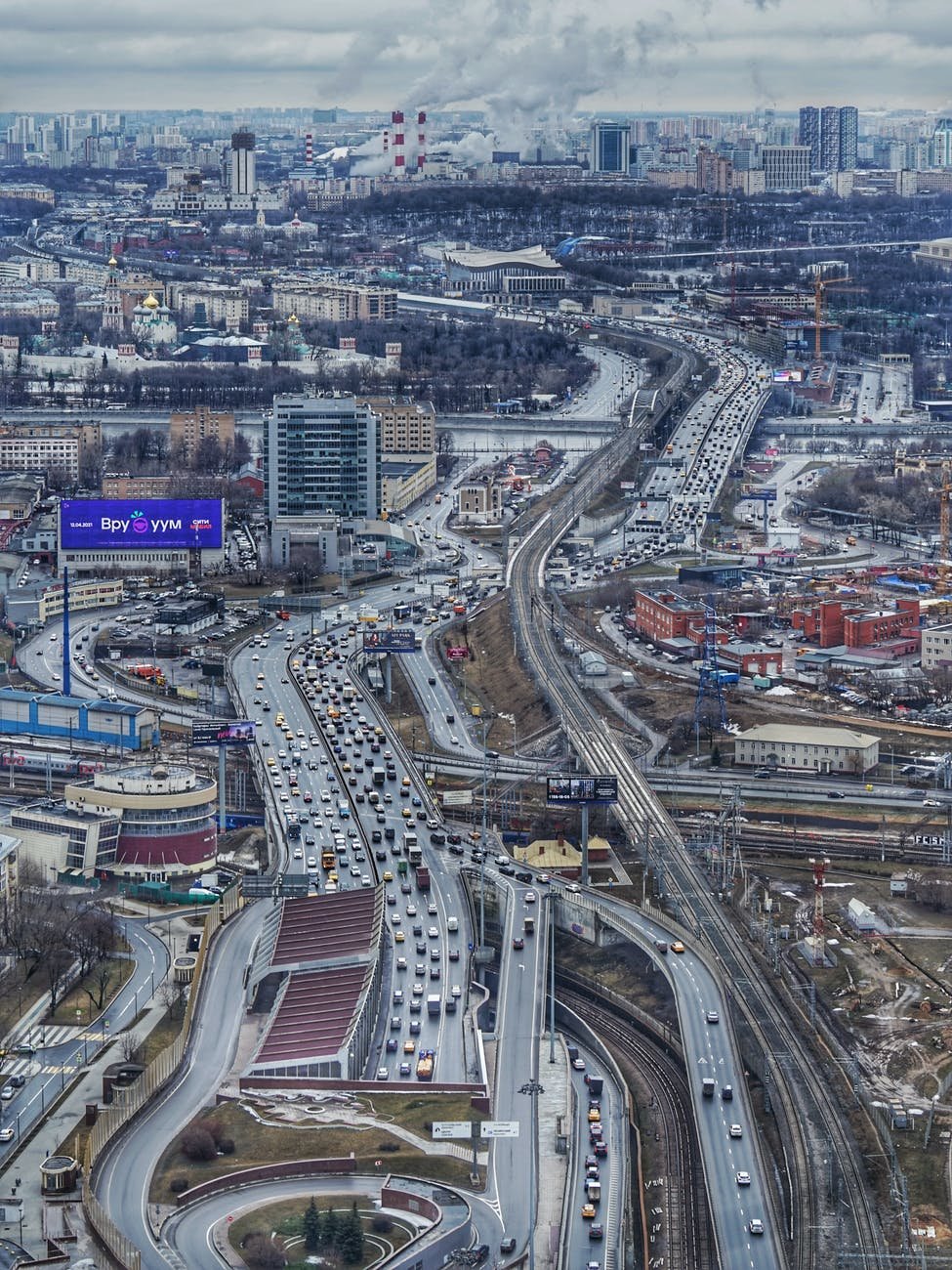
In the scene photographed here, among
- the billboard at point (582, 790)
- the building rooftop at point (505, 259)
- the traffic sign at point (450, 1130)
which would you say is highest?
the building rooftop at point (505, 259)

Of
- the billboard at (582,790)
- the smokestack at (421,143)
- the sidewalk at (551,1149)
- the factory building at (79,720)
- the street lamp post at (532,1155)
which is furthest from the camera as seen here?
the smokestack at (421,143)

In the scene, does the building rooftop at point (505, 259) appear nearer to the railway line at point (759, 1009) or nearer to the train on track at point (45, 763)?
the railway line at point (759, 1009)

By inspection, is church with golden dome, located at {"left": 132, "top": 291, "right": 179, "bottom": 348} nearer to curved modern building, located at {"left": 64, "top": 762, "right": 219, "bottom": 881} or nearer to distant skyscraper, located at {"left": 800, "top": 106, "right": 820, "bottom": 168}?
curved modern building, located at {"left": 64, "top": 762, "right": 219, "bottom": 881}

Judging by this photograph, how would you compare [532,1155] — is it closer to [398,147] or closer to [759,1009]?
[759,1009]

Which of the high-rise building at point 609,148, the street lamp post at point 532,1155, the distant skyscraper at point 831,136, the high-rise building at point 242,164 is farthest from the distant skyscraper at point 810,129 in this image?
the street lamp post at point 532,1155

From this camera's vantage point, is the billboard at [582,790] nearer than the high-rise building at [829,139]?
Yes

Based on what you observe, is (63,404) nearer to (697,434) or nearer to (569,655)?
(697,434)

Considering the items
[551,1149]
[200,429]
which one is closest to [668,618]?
[551,1149]
